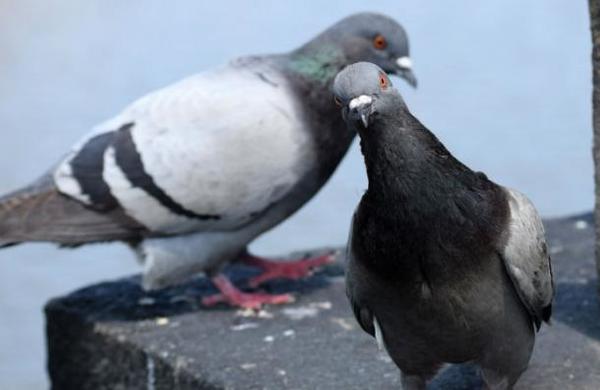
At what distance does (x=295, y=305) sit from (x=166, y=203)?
0.64m

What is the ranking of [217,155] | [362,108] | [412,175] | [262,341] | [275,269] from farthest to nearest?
[275,269] → [217,155] → [262,341] → [412,175] → [362,108]

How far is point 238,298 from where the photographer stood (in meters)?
5.66

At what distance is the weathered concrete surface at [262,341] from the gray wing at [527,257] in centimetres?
57

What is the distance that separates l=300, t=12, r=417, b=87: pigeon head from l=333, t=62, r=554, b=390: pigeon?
1.98 metres

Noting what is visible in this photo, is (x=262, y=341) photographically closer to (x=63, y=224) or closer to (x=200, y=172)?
(x=200, y=172)

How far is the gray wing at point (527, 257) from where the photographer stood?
3783 mm

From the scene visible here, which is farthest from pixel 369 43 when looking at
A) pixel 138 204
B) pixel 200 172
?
pixel 138 204

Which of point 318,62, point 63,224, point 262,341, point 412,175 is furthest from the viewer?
point 318,62

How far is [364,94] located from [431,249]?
0.44 meters

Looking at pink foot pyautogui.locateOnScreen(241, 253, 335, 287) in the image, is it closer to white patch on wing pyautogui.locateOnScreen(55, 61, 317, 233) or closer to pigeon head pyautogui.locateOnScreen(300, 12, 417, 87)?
white patch on wing pyautogui.locateOnScreen(55, 61, 317, 233)

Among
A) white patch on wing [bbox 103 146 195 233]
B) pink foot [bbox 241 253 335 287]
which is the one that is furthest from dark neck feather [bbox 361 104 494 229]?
pink foot [bbox 241 253 335 287]

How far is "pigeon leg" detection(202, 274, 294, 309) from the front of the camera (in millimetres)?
5652

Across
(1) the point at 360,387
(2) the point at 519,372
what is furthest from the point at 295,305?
(2) the point at 519,372

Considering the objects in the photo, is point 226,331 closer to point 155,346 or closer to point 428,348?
point 155,346
